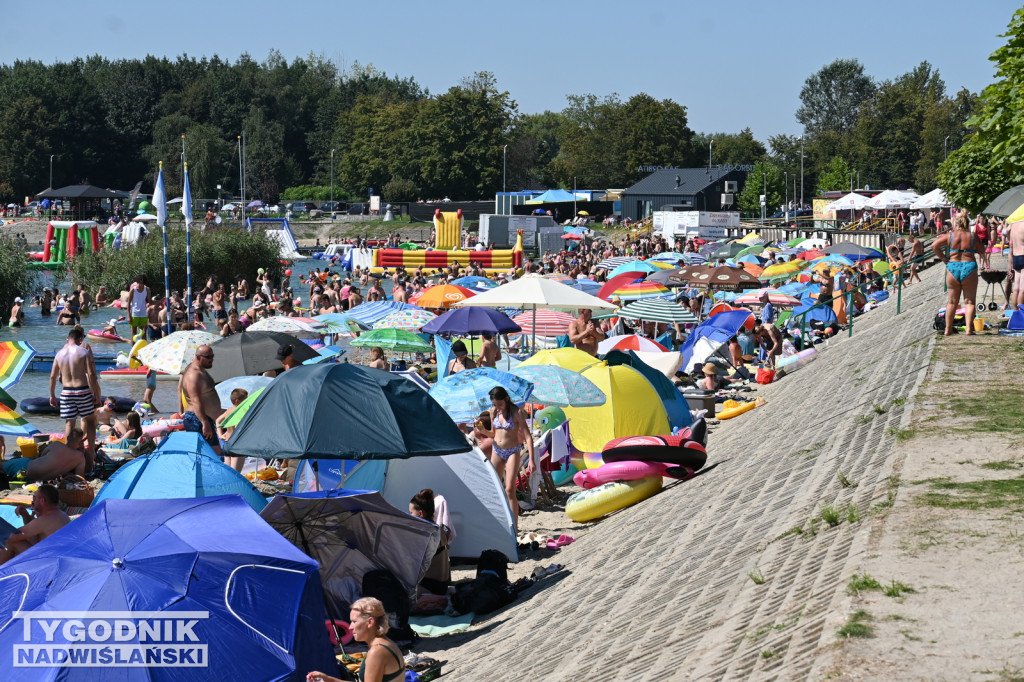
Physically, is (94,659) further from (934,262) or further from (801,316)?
(934,262)

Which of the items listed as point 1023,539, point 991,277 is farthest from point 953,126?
A: point 1023,539

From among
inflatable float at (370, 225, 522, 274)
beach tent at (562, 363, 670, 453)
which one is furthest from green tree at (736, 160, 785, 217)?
beach tent at (562, 363, 670, 453)

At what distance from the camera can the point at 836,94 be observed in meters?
119

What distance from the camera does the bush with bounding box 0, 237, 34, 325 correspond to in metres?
29.9

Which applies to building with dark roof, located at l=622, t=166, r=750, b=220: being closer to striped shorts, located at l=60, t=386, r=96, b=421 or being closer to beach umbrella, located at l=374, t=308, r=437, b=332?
beach umbrella, located at l=374, t=308, r=437, b=332

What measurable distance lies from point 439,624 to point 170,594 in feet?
8.15

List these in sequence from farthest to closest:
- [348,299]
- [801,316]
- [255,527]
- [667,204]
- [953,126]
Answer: [953,126], [667,204], [348,299], [801,316], [255,527]

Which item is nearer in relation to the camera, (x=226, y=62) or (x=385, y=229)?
(x=385, y=229)

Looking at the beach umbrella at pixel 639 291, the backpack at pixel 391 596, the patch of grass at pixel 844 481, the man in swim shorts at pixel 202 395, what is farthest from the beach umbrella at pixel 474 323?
the patch of grass at pixel 844 481

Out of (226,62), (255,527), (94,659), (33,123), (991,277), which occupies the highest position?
(226,62)

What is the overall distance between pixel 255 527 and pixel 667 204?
2740 inches

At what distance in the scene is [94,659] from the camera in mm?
5680

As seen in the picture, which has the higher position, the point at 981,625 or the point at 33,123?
the point at 33,123

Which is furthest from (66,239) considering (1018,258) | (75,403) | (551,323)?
(1018,258)
